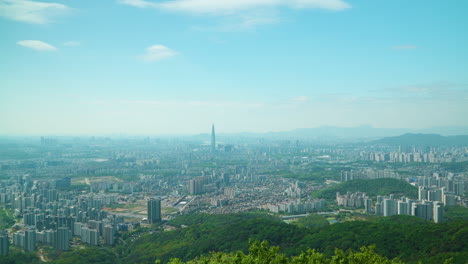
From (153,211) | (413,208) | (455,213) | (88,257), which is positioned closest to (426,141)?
(455,213)

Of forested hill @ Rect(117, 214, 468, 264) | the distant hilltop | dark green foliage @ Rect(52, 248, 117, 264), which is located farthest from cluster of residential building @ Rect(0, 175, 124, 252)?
the distant hilltop

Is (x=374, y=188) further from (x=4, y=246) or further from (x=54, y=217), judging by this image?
(x=4, y=246)

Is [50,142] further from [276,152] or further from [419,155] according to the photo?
[419,155]

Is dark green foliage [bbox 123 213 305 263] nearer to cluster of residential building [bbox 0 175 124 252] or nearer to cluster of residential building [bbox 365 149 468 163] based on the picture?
cluster of residential building [bbox 0 175 124 252]

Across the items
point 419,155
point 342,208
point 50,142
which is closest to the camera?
point 342,208

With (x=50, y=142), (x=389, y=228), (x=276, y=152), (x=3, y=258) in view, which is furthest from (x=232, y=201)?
(x=50, y=142)

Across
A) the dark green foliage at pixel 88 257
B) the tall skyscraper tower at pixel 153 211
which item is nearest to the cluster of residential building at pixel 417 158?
the tall skyscraper tower at pixel 153 211
